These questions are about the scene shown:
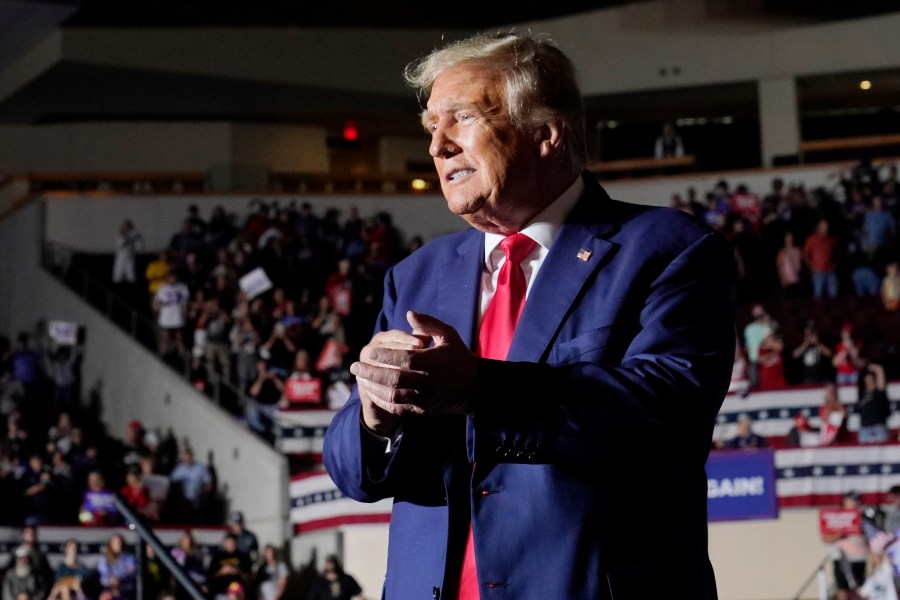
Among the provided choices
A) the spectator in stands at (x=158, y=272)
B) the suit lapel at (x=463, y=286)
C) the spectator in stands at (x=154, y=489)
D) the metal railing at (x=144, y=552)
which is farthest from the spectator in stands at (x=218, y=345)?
the suit lapel at (x=463, y=286)

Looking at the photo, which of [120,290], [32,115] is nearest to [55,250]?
[120,290]

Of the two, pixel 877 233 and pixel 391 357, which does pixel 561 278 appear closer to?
pixel 391 357

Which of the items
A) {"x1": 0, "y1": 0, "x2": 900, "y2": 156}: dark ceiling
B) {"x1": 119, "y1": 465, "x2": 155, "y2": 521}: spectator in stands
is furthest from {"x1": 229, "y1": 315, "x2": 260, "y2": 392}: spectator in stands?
{"x1": 0, "y1": 0, "x2": 900, "y2": 156}: dark ceiling

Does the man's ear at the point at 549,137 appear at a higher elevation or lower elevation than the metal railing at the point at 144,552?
higher

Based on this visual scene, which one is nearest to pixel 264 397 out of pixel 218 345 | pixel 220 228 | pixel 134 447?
pixel 218 345

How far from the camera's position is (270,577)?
13.4 m

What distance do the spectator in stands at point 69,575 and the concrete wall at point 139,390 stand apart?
2.33 m

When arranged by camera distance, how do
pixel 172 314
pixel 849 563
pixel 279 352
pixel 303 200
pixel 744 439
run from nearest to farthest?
pixel 849 563 < pixel 744 439 < pixel 279 352 < pixel 172 314 < pixel 303 200

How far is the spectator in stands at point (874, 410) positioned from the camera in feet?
41.6

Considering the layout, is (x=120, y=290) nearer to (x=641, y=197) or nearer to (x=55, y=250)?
(x=55, y=250)

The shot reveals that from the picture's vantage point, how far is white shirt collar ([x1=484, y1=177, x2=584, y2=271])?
2.37 m

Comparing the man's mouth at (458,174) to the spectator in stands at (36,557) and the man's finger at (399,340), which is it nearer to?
the man's finger at (399,340)

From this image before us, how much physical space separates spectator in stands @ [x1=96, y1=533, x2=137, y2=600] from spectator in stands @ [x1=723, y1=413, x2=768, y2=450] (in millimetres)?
5806

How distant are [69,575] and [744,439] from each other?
656 cm
